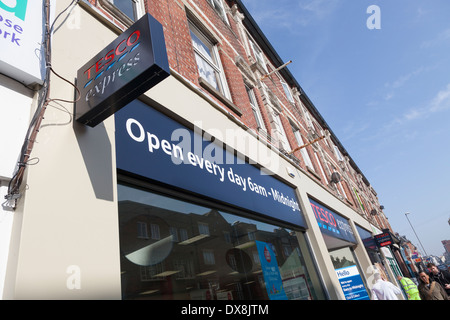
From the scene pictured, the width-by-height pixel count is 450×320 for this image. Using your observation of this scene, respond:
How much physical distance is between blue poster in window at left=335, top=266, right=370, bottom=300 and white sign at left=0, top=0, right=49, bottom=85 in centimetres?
777

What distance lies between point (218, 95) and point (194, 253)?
324 cm

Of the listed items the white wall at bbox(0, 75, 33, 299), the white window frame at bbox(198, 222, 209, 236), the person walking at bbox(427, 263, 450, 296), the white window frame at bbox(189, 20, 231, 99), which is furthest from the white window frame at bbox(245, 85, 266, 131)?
the white wall at bbox(0, 75, 33, 299)

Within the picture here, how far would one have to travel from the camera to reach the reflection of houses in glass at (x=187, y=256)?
8.16 ft

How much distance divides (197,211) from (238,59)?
557 cm

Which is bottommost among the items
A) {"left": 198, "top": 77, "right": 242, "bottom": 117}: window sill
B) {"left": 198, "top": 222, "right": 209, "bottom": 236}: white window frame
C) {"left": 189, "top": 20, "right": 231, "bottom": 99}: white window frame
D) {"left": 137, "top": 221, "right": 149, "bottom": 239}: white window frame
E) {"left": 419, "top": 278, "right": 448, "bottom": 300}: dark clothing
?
{"left": 419, "top": 278, "right": 448, "bottom": 300}: dark clothing

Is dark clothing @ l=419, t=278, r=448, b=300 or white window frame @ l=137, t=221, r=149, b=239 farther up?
white window frame @ l=137, t=221, r=149, b=239

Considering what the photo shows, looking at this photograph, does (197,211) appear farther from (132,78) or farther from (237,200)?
(132,78)

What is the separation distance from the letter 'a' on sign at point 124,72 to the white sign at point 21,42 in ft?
1.17

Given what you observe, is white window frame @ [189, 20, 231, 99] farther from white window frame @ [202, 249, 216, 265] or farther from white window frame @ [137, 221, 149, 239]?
white window frame @ [137, 221, 149, 239]

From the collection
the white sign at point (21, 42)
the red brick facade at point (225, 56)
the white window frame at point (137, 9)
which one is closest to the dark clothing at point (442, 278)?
→ the red brick facade at point (225, 56)

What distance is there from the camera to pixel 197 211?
3.55m

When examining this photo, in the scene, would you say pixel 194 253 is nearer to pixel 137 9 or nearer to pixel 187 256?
pixel 187 256

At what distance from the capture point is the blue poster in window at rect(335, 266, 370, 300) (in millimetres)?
7078

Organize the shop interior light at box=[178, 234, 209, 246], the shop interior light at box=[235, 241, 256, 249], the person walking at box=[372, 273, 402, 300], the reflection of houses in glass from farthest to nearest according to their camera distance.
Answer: the person walking at box=[372, 273, 402, 300], the shop interior light at box=[235, 241, 256, 249], the shop interior light at box=[178, 234, 209, 246], the reflection of houses in glass
